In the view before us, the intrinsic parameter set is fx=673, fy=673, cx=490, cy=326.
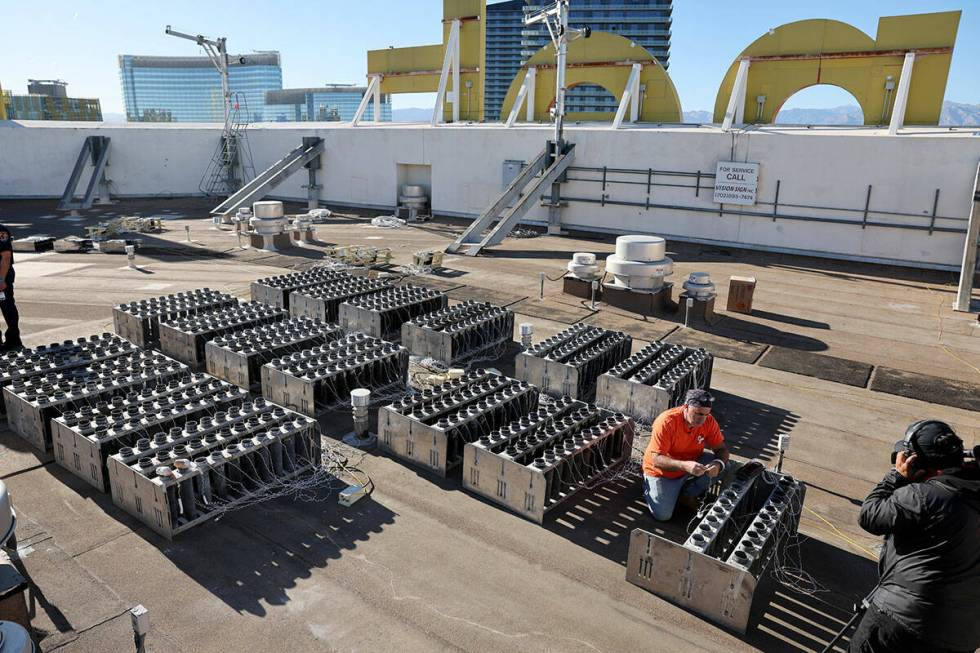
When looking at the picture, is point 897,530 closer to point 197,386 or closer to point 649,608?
point 649,608

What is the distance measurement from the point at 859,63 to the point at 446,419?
25183 millimetres

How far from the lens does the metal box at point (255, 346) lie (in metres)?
10.2

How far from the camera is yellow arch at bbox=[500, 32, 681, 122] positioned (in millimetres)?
29766

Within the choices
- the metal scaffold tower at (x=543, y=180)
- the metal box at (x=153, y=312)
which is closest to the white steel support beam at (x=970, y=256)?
the metal scaffold tower at (x=543, y=180)

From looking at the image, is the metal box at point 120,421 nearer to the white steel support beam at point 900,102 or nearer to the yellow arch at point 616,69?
the white steel support beam at point 900,102

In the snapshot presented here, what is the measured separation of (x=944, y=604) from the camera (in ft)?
12.6

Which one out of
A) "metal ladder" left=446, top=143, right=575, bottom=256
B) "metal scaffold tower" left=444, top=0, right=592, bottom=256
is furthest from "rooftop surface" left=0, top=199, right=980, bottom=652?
"metal scaffold tower" left=444, top=0, right=592, bottom=256

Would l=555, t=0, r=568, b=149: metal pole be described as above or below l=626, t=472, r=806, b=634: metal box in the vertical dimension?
above

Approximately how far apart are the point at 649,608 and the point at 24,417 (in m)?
7.80

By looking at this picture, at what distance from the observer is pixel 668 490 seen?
23.0 feet

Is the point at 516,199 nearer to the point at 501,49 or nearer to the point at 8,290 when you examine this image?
the point at 8,290

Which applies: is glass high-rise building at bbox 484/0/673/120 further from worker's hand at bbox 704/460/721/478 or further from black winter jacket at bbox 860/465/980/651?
black winter jacket at bbox 860/465/980/651

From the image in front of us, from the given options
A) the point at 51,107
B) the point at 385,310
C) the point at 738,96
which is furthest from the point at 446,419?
the point at 51,107

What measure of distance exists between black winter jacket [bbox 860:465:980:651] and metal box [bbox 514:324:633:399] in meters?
6.23
